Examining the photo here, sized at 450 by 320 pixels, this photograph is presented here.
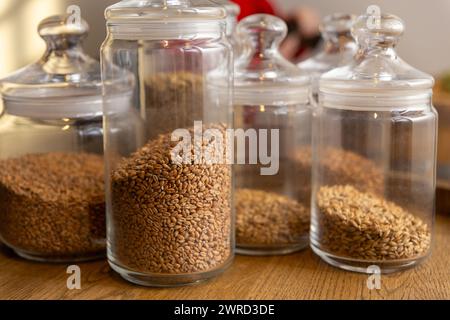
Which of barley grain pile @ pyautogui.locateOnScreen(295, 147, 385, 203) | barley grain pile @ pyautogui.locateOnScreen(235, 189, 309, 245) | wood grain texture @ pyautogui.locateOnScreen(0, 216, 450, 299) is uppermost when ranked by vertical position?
barley grain pile @ pyautogui.locateOnScreen(295, 147, 385, 203)

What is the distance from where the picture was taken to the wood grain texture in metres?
0.76

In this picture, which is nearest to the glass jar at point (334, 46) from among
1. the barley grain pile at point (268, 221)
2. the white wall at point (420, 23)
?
the barley grain pile at point (268, 221)

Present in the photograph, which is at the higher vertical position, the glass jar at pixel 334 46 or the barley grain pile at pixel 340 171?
the glass jar at pixel 334 46

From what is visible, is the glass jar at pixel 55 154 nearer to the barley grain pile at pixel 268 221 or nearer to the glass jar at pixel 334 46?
the barley grain pile at pixel 268 221

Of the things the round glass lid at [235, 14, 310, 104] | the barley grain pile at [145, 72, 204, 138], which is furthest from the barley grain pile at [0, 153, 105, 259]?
the round glass lid at [235, 14, 310, 104]

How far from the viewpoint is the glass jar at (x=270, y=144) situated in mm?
907

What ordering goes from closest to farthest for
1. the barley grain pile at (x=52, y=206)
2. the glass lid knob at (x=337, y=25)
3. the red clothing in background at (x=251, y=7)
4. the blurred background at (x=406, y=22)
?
the barley grain pile at (x=52, y=206) < the glass lid knob at (x=337, y=25) < the red clothing in background at (x=251, y=7) < the blurred background at (x=406, y=22)

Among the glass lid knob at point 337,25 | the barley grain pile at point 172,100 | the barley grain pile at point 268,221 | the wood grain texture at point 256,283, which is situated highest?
the glass lid knob at point 337,25

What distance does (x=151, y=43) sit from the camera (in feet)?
2.56

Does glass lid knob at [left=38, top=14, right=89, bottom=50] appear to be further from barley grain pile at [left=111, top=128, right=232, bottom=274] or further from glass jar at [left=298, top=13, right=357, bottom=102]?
glass jar at [left=298, top=13, right=357, bottom=102]

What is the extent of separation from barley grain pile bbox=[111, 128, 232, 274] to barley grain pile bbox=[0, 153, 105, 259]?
0.08 meters

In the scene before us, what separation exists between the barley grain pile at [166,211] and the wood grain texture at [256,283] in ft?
0.11

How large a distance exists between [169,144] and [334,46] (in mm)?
429

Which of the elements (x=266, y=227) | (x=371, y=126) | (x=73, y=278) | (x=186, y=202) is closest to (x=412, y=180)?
(x=371, y=126)
